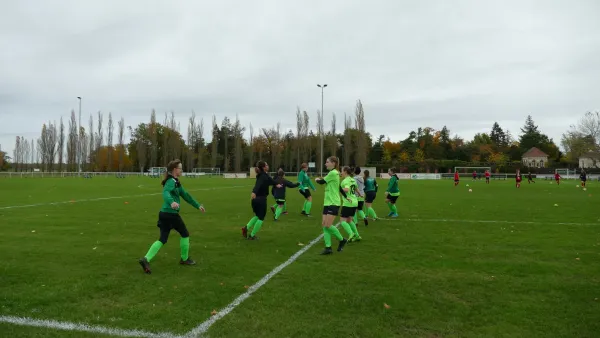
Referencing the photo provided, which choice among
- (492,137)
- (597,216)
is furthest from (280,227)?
(492,137)

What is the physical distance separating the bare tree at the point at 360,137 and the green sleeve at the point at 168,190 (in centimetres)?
7506

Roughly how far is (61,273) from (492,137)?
144 meters

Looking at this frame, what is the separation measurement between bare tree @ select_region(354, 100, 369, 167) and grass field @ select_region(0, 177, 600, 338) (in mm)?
69387

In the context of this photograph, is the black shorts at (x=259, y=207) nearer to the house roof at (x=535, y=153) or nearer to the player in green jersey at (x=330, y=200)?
the player in green jersey at (x=330, y=200)

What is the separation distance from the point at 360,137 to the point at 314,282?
7651 cm

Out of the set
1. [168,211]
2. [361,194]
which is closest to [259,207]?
[168,211]

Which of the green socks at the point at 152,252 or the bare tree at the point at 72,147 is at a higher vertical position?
the bare tree at the point at 72,147

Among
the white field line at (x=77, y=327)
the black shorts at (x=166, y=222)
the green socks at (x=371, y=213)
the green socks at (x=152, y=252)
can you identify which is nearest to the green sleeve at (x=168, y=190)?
the black shorts at (x=166, y=222)

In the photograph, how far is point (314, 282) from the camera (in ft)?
20.5

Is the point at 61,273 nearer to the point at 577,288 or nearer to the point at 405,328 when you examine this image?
the point at 405,328

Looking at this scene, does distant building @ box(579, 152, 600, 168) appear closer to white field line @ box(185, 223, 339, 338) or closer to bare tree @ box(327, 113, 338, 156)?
bare tree @ box(327, 113, 338, 156)

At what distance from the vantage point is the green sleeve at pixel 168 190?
6805 millimetres

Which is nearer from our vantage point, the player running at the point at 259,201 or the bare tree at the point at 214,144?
the player running at the point at 259,201

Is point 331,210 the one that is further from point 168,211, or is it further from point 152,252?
point 152,252
